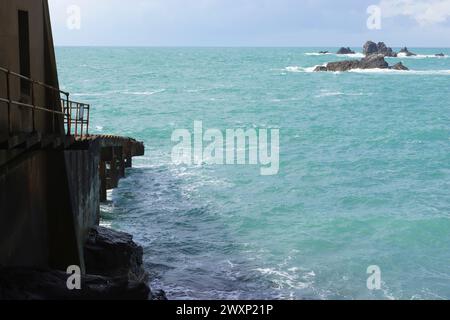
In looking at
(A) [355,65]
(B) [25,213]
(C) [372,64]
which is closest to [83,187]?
(B) [25,213]

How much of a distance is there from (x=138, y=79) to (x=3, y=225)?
9857cm

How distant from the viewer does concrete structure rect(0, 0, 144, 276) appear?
1051 centimetres

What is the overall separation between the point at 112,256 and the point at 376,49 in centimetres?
16294

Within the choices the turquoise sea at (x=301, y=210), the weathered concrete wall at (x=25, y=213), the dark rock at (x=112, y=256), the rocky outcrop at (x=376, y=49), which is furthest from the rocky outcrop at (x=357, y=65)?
the weathered concrete wall at (x=25, y=213)

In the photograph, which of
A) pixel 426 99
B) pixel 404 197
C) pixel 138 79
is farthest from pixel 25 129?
pixel 138 79

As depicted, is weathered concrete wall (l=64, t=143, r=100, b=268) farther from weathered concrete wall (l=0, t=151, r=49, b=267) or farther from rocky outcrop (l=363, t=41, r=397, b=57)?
rocky outcrop (l=363, t=41, r=397, b=57)

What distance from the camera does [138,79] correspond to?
107m

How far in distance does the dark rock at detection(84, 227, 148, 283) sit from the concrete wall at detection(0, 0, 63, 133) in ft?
10.1

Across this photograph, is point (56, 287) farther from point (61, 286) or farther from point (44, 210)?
point (44, 210)

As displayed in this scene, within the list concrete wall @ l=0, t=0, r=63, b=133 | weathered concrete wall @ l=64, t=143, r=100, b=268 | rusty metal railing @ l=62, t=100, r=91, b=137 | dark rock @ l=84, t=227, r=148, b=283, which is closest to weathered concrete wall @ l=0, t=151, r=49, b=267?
concrete wall @ l=0, t=0, r=63, b=133

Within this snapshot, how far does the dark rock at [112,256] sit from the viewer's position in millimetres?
14562

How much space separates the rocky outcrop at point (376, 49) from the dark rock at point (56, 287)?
159788 mm

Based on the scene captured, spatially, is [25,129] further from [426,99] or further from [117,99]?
[426,99]

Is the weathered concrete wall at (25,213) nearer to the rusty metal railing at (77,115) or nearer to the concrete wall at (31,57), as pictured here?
the concrete wall at (31,57)
